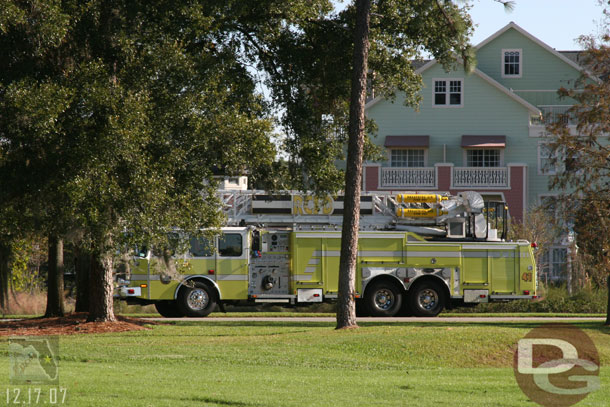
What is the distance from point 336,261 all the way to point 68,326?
7.88 m

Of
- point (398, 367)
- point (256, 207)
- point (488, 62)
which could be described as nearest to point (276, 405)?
point (398, 367)

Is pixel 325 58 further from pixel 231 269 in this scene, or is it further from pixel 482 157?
pixel 482 157

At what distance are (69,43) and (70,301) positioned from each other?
1305cm

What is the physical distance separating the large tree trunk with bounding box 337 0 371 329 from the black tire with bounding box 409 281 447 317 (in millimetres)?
5840

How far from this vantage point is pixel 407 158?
4331cm

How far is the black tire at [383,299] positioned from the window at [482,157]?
19326 mm

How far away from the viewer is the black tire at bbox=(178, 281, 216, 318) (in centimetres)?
2480

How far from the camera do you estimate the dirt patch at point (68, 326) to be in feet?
64.4

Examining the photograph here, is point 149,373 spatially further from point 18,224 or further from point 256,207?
point 256,207

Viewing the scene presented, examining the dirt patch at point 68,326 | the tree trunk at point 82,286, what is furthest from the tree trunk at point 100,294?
the tree trunk at point 82,286

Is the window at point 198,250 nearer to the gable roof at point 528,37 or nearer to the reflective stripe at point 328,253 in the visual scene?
the reflective stripe at point 328,253

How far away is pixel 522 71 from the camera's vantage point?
45594mm

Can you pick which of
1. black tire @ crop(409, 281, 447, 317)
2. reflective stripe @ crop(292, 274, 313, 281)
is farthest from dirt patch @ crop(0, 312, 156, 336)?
black tire @ crop(409, 281, 447, 317)

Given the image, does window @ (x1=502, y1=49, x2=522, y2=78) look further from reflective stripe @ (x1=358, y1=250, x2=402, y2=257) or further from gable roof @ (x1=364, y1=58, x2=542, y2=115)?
reflective stripe @ (x1=358, y1=250, x2=402, y2=257)
